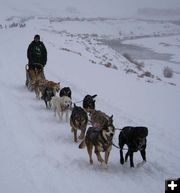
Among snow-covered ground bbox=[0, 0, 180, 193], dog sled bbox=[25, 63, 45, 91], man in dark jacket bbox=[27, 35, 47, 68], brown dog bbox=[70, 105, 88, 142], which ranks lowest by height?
snow-covered ground bbox=[0, 0, 180, 193]

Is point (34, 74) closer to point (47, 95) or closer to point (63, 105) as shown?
point (47, 95)

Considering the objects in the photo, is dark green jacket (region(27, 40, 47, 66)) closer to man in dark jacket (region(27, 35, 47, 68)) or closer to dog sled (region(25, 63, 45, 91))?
man in dark jacket (region(27, 35, 47, 68))

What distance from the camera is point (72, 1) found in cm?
9656

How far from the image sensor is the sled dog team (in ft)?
25.1

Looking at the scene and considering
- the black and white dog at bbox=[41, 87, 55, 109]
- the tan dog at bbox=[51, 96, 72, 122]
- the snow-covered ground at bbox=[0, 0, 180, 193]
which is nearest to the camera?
the snow-covered ground at bbox=[0, 0, 180, 193]

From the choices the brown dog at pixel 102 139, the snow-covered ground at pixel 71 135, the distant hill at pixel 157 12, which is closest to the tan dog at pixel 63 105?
the snow-covered ground at pixel 71 135

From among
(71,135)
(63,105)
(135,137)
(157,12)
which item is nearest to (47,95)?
(63,105)

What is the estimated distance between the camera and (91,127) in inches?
328

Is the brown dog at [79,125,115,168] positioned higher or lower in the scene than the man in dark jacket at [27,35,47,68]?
lower

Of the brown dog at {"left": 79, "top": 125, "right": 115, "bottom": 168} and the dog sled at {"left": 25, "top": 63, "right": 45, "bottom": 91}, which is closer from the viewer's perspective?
the brown dog at {"left": 79, "top": 125, "right": 115, "bottom": 168}

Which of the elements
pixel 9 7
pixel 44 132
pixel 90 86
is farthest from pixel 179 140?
pixel 9 7

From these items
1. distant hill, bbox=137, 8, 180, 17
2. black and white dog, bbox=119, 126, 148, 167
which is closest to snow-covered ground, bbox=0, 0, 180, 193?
black and white dog, bbox=119, 126, 148, 167

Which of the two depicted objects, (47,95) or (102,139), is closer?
(102,139)

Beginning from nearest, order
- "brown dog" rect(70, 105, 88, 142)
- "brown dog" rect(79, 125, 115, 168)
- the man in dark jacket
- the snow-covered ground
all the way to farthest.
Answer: the snow-covered ground
"brown dog" rect(79, 125, 115, 168)
"brown dog" rect(70, 105, 88, 142)
the man in dark jacket
